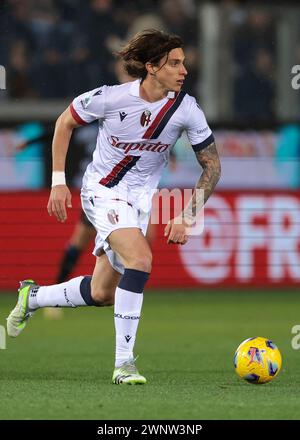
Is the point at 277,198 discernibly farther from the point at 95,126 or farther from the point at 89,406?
the point at 89,406

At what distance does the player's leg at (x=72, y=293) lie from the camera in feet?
27.8

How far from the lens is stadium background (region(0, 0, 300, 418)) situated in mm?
15328

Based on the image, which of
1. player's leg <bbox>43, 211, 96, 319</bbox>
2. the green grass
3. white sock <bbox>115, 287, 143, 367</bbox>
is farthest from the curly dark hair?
player's leg <bbox>43, 211, 96, 319</bbox>

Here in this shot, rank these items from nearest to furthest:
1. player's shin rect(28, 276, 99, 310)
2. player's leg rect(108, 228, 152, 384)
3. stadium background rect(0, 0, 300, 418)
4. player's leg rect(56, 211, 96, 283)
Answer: player's leg rect(108, 228, 152, 384)
player's shin rect(28, 276, 99, 310)
player's leg rect(56, 211, 96, 283)
stadium background rect(0, 0, 300, 418)

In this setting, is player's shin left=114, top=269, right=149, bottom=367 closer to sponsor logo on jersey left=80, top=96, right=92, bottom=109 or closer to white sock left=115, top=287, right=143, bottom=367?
white sock left=115, top=287, right=143, bottom=367

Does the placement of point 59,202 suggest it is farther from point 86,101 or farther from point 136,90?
point 136,90

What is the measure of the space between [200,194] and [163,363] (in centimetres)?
178

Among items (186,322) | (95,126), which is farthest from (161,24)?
(186,322)

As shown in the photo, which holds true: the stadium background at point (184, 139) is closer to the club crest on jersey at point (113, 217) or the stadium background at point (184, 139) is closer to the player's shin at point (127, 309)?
the club crest on jersey at point (113, 217)

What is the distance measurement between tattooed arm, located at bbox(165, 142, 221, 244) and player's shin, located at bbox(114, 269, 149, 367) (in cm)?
32

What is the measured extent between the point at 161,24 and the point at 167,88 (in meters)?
7.91

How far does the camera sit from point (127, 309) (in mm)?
7945

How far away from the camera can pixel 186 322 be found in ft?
41.3
